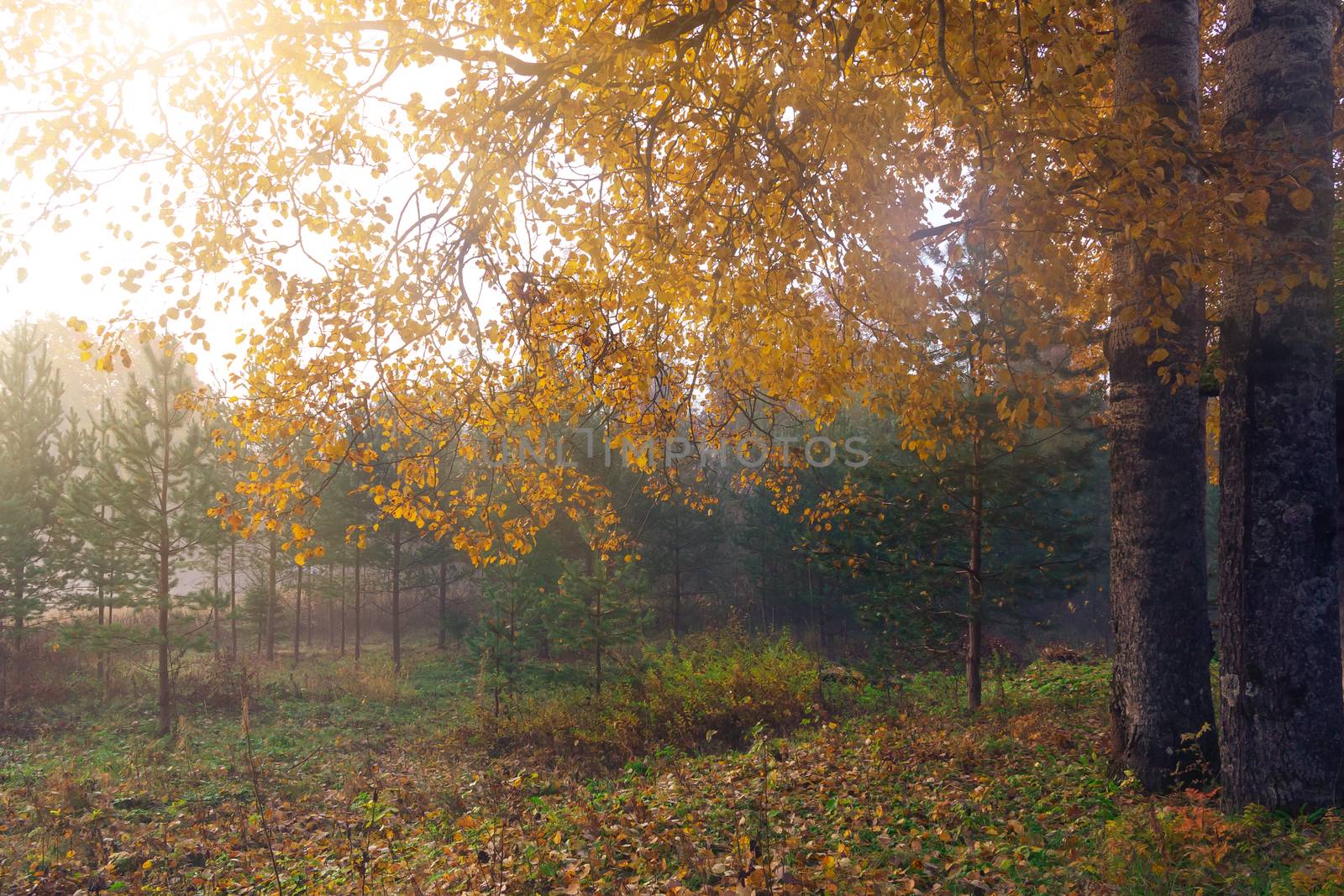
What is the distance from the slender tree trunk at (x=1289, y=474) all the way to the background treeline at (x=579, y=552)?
3.07 meters

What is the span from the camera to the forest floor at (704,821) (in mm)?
4176

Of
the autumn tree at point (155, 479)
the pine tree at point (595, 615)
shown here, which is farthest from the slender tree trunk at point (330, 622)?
the pine tree at point (595, 615)

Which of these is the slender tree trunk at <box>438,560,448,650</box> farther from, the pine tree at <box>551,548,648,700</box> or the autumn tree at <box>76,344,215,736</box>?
the pine tree at <box>551,548,648,700</box>

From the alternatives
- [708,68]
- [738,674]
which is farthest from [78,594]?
[708,68]

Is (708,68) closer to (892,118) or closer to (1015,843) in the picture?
(892,118)

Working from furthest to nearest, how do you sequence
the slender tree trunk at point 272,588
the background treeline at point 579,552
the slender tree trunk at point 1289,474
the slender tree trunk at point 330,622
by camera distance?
1. the slender tree trunk at point 330,622
2. the slender tree trunk at point 272,588
3. the background treeline at point 579,552
4. the slender tree trunk at point 1289,474

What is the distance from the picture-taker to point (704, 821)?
5.66m

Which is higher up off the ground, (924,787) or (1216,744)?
(1216,744)

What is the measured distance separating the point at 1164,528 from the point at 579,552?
2020 cm

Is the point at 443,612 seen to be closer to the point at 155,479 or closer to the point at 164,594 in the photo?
the point at 164,594

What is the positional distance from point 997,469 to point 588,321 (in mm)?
7611

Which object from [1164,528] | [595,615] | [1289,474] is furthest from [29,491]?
[1289,474]

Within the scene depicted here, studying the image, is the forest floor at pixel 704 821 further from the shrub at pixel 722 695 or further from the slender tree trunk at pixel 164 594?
the slender tree trunk at pixel 164 594

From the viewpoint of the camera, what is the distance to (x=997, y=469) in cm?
1116
